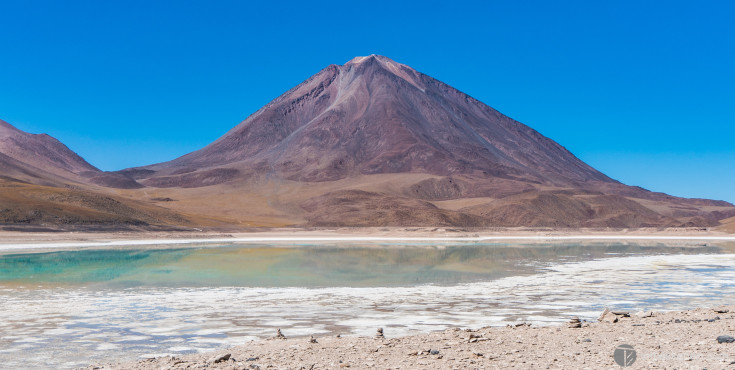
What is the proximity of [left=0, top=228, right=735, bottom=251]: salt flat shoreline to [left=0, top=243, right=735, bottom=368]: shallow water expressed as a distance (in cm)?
2107

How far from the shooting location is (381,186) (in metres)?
140

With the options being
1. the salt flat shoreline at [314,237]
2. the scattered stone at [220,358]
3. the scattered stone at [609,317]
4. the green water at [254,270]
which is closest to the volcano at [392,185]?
the salt flat shoreline at [314,237]

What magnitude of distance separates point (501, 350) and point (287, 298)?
9.99 m

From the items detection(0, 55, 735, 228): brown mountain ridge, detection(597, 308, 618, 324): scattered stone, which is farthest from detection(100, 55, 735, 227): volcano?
detection(597, 308, 618, 324): scattered stone

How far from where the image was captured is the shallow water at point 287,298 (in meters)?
12.4

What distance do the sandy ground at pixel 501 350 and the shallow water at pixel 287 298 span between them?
1814 millimetres

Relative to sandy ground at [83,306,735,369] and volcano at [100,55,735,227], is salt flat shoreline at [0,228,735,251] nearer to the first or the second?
volcano at [100,55,735,227]

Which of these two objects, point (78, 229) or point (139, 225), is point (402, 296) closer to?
point (78, 229)

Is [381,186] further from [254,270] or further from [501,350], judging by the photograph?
[501,350]

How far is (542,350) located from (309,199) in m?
121

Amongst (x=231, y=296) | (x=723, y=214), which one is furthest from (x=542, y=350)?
(x=723, y=214)

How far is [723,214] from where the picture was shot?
16312 centimetres

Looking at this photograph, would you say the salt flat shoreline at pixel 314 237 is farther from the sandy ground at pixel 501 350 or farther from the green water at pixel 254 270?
the sandy ground at pixel 501 350

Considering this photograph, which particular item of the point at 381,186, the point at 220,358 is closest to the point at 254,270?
the point at 220,358
